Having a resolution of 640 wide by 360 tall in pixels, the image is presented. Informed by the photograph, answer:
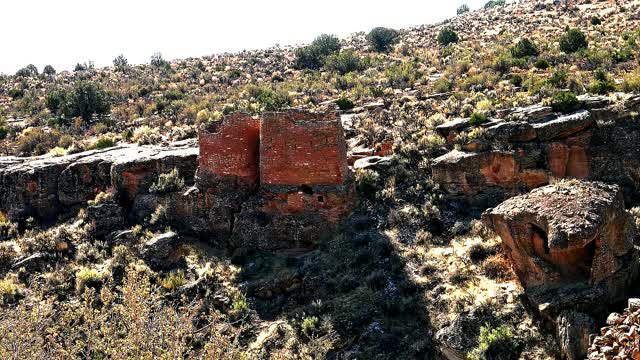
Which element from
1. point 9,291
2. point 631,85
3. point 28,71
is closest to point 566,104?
point 631,85

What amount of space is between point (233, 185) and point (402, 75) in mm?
19760

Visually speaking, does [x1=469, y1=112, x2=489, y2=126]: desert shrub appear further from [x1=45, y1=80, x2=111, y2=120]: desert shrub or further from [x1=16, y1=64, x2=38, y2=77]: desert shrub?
[x1=16, y1=64, x2=38, y2=77]: desert shrub

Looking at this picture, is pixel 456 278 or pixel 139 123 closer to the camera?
pixel 456 278

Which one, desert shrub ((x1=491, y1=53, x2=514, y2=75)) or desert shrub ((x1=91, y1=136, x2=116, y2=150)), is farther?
desert shrub ((x1=491, y1=53, x2=514, y2=75))

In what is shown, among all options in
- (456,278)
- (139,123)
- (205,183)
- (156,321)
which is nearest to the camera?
(156,321)

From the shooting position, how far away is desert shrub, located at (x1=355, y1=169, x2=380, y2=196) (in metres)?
19.9

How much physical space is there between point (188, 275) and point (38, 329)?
706cm

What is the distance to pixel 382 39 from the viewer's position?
5350 cm

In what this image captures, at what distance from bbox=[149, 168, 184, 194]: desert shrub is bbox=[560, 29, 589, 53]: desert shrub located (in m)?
26.4

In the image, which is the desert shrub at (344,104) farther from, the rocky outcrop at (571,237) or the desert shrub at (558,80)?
the rocky outcrop at (571,237)

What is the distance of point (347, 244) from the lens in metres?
18.0

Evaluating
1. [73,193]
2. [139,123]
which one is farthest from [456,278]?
[139,123]

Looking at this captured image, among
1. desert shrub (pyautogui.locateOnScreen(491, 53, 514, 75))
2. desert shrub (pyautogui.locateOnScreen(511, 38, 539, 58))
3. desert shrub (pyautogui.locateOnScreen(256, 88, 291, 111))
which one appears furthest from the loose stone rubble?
desert shrub (pyautogui.locateOnScreen(511, 38, 539, 58))

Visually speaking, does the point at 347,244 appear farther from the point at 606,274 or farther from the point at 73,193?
the point at 73,193
